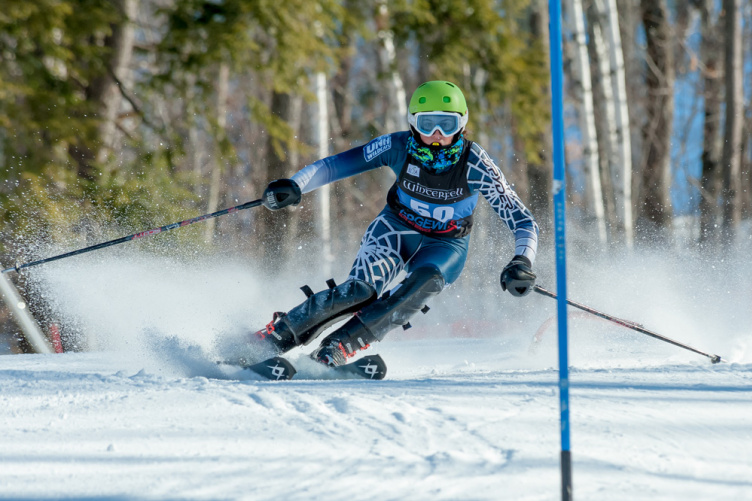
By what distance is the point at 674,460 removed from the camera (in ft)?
7.61

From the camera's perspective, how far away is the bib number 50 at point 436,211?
14.5 feet

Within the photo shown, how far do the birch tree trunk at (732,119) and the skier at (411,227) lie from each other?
34.6 ft

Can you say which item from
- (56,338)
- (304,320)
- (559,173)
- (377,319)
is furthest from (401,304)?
(56,338)

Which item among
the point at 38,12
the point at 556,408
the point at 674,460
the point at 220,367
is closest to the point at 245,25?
the point at 38,12

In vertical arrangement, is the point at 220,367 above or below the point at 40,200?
below

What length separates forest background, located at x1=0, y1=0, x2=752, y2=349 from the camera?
7645mm

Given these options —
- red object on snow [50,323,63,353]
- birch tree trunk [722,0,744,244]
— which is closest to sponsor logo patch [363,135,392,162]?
red object on snow [50,323,63,353]

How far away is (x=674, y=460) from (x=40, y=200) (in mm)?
6686

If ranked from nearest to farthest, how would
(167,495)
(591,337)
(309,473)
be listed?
(167,495) → (309,473) → (591,337)

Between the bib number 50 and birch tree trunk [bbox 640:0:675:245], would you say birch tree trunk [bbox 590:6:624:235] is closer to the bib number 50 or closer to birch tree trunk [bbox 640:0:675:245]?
birch tree trunk [bbox 640:0:675:245]

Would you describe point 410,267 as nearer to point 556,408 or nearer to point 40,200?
point 556,408

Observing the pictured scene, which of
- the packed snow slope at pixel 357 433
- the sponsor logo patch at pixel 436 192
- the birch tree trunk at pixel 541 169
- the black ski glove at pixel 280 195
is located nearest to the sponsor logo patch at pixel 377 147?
the sponsor logo patch at pixel 436 192

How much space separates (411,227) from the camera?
4.52 meters

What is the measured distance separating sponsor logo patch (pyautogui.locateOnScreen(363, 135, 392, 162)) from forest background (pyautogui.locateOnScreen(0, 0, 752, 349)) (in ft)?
13.1
